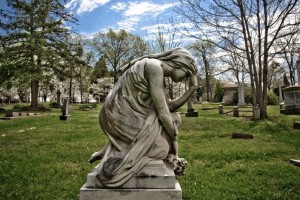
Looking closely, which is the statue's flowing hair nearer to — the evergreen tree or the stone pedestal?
the stone pedestal

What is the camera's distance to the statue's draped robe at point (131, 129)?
3084 millimetres

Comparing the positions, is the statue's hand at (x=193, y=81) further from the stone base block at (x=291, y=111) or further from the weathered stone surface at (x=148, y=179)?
the stone base block at (x=291, y=111)

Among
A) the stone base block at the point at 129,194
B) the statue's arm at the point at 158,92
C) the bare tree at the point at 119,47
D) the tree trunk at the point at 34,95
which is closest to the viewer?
the stone base block at the point at 129,194

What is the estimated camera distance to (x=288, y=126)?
14.1m

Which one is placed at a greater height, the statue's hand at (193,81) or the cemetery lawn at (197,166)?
the statue's hand at (193,81)

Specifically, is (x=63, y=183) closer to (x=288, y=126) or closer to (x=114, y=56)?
(x=288, y=126)

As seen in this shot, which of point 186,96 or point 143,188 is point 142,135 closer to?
point 143,188

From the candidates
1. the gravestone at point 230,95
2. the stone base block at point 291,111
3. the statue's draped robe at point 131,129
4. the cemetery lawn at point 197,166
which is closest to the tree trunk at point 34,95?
the cemetery lawn at point 197,166

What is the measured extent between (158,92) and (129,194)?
119 centimetres

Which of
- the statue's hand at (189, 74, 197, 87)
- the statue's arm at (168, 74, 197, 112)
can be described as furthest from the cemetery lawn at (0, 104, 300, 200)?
the statue's hand at (189, 74, 197, 87)

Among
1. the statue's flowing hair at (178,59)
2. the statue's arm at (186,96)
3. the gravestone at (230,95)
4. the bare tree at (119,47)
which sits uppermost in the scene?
the bare tree at (119,47)

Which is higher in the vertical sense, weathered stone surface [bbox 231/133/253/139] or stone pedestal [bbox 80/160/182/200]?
stone pedestal [bbox 80/160/182/200]

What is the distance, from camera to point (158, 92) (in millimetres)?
3238

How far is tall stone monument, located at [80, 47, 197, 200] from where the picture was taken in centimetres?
303
